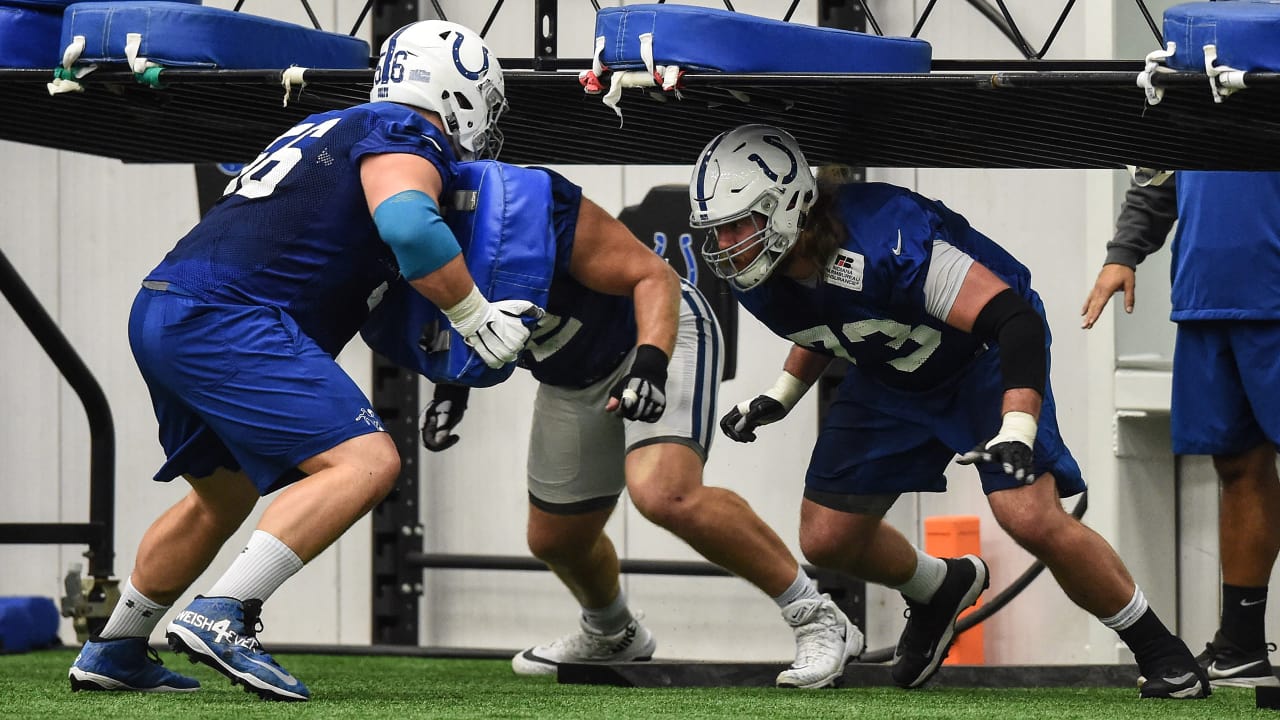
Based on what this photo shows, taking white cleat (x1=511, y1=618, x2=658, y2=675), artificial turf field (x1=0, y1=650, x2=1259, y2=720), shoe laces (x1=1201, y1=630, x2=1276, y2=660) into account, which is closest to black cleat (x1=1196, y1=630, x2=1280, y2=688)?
shoe laces (x1=1201, y1=630, x2=1276, y2=660)

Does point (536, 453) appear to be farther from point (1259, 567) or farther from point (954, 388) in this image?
point (1259, 567)

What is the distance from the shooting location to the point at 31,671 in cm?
513

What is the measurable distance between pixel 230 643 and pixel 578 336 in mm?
1302

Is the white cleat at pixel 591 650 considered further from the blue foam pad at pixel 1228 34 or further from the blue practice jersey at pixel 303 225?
the blue foam pad at pixel 1228 34

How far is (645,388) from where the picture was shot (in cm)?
370

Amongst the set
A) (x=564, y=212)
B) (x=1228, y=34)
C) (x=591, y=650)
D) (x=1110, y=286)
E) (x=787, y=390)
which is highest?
(x=1228, y=34)

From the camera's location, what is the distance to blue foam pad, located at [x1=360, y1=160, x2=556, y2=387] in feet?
12.0

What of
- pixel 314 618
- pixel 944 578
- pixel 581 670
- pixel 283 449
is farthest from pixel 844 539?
pixel 314 618

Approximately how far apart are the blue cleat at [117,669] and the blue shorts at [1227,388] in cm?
237

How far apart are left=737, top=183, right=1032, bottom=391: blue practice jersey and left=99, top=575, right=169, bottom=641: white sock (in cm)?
140

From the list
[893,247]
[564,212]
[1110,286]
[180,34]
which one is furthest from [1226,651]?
[180,34]

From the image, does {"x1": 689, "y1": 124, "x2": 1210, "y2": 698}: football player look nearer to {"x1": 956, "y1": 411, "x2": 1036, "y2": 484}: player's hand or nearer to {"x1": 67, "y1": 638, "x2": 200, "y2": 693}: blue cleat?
{"x1": 956, "y1": 411, "x2": 1036, "y2": 484}: player's hand

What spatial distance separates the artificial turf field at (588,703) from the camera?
331cm

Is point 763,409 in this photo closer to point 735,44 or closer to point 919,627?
point 919,627
